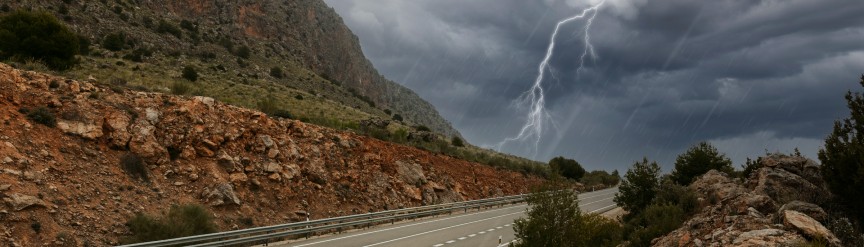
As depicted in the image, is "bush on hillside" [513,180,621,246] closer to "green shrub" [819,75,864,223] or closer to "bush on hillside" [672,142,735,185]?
"green shrub" [819,75,864,223]

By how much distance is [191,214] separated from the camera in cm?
1781

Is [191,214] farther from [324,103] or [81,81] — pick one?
[324,103]

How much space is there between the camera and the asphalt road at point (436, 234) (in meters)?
19.4

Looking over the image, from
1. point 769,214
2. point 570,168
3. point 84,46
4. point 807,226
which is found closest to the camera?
point 807,226

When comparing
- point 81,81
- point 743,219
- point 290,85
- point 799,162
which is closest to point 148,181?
point 81,81

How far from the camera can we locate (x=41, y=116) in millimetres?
18672

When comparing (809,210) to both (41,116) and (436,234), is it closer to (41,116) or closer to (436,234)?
(436,234)

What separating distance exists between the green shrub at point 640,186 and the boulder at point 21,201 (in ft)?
87.2

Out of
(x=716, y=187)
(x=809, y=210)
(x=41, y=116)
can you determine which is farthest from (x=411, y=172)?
(x=809, y=210)

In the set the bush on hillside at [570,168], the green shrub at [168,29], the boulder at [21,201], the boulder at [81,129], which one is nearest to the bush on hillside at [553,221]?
the boulder at [21,201]

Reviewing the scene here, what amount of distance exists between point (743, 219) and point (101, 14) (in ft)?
210

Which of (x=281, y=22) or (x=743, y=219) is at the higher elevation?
(x=281, y=22)

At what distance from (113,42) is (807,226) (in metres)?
57.2

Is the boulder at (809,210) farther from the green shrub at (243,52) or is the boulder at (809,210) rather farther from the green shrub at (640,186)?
the green shrub at (243,52)
